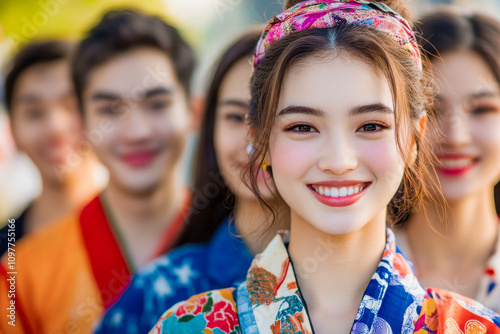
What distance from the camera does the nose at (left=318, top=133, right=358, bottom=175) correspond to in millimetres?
1304

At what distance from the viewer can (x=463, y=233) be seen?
2318 millimetres

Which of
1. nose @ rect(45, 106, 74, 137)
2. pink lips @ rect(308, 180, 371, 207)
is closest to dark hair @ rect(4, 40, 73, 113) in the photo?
nose @ rect(45, 106, 74, 137)

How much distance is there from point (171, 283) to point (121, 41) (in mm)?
1270

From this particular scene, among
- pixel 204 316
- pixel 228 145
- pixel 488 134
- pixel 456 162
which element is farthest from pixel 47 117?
pixel 488 134

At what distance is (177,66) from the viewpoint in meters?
2.98

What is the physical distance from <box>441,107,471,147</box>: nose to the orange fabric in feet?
5.70

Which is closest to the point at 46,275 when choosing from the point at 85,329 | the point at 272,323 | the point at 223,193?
the point at 85,329

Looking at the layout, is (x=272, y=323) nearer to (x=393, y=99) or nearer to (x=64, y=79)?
(x=393, y=99)

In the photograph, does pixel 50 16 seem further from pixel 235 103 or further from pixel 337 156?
pixel 337 156

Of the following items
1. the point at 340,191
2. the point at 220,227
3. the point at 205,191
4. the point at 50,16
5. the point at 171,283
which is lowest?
the point at 171,283

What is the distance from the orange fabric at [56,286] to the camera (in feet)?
8.62

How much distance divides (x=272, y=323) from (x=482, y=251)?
129cm

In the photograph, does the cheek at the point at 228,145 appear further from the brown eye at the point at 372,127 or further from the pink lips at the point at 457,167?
the brown eye at the point at 372,127

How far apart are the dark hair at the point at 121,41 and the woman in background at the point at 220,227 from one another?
0.56 metres
